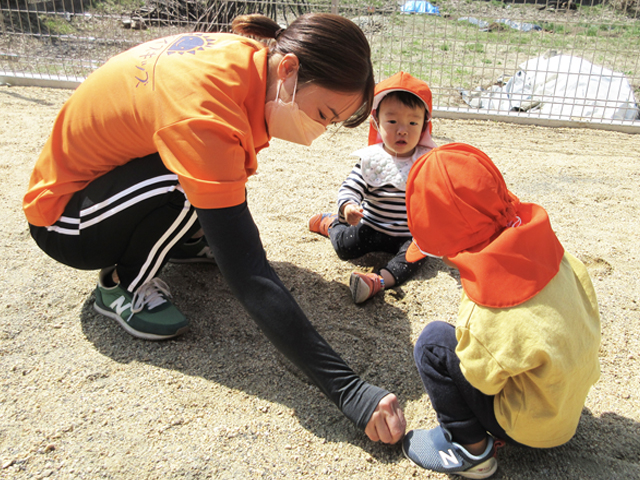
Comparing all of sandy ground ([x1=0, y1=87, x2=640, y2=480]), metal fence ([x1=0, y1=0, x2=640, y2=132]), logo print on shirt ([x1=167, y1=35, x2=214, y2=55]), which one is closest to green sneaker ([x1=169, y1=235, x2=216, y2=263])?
sandy ground ([x1=0, y1=87, x2=640, y2=480])

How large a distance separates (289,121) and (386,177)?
997 mm

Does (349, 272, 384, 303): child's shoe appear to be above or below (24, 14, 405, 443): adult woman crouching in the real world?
below

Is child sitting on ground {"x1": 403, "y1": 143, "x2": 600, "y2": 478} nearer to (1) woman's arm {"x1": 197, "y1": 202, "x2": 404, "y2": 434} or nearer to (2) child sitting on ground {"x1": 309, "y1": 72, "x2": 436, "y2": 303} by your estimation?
(1) woman's arm {"x1": 197, "y1": 202, "x2": 404, "y2": 434}

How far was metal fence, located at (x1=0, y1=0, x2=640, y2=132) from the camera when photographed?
469 centimetres

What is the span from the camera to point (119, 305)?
1.97m

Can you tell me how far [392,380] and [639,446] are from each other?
0.73 meters

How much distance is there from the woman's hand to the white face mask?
828mm

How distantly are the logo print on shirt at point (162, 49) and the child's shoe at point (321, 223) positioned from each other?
4.00 feet

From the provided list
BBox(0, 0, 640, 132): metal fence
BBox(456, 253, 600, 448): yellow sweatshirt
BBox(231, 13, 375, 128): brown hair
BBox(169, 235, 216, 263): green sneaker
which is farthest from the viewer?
BBox(0, 0, 640, 132): metal fence

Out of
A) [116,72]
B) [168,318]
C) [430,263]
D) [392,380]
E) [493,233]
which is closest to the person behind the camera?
[493,233]

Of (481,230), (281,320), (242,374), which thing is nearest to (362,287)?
(242,374)

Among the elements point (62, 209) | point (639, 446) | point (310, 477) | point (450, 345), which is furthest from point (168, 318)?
point (639, 446)

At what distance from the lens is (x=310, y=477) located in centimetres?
143

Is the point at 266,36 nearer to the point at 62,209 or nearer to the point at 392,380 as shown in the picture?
the point at 62,209
